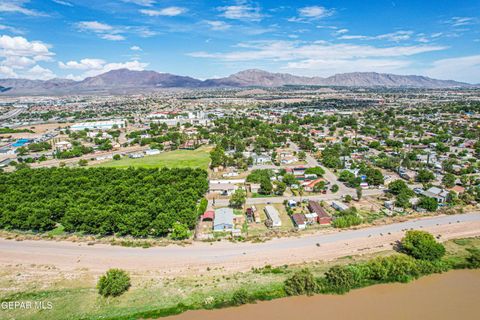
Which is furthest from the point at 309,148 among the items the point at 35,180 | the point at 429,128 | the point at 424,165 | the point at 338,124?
the point at 35,180

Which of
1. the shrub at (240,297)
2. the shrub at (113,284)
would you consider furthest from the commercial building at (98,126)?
the shrub at (240,297)

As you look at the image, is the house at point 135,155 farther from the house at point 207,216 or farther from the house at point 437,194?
the house at point 437,194

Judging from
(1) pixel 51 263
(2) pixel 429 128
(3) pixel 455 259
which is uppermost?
(2) pixel 429 128

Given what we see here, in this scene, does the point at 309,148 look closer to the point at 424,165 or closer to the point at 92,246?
the point at 424,165

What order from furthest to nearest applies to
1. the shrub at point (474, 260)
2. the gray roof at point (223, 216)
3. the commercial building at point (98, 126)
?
the commercial building at point (98, 126) < the gray roof at point (223, 216) < the shrub at point (474, 260)

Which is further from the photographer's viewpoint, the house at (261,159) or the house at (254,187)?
the house at (261,159)

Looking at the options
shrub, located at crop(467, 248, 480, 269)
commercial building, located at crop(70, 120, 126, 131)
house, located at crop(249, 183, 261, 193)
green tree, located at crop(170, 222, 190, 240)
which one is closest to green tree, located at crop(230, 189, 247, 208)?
house, located at crop(249, 183, 261, 193)

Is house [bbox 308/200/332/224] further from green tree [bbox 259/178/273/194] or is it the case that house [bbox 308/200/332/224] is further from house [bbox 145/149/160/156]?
house [bbox 145/149/160/156]
